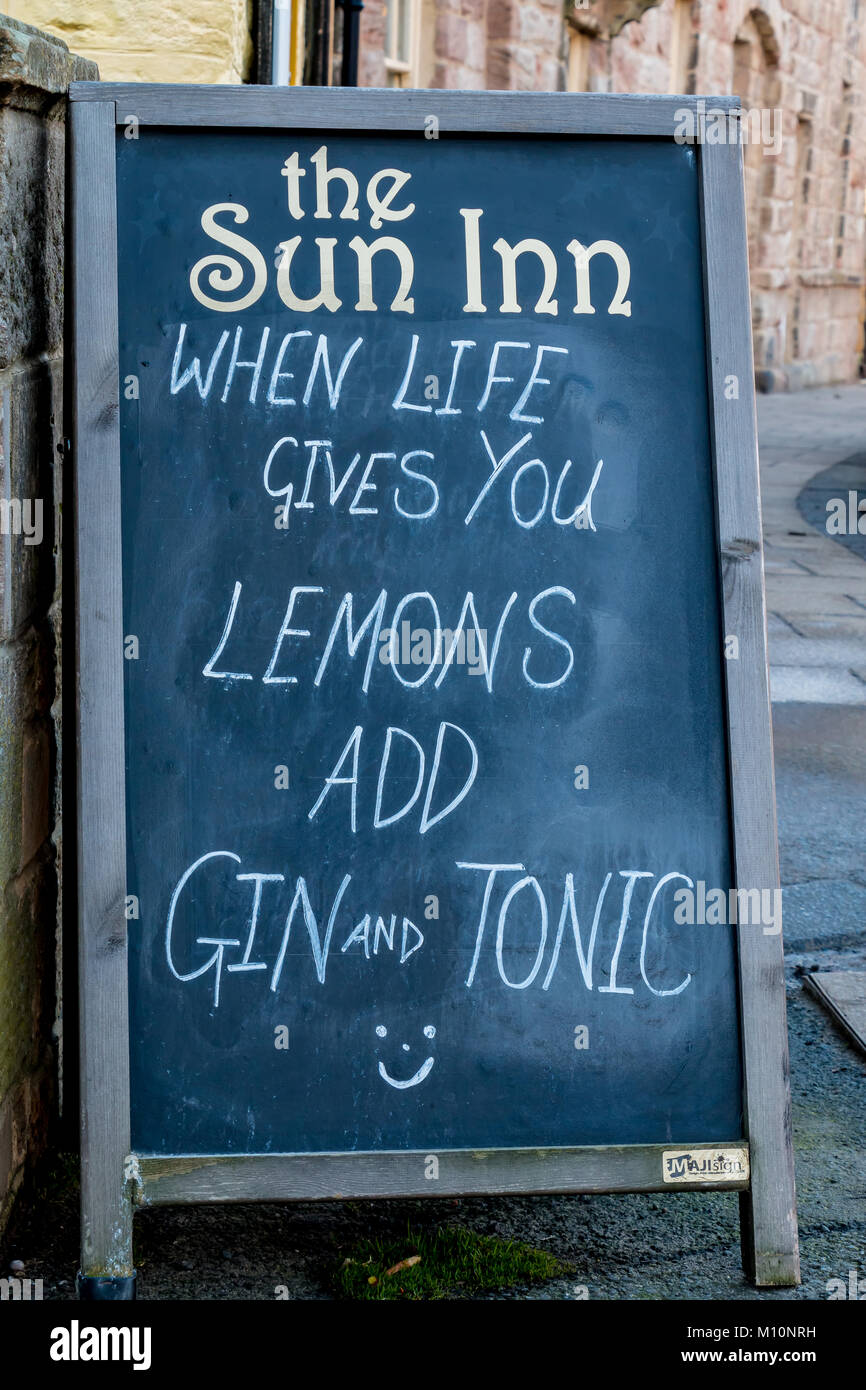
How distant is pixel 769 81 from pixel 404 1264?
17685 millimetres

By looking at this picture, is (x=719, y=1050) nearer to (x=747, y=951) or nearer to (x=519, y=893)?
(x=747, y=951)

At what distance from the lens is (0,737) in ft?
7.55

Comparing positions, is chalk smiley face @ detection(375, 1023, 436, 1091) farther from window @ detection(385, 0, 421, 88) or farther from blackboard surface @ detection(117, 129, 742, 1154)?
window @ detection(385, 0, 421, 88)

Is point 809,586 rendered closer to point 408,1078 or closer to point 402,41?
point 402,41

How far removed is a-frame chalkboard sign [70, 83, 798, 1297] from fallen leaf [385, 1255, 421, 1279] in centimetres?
23

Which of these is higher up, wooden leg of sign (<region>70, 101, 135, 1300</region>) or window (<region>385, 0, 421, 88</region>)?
window (<region>385, 0, 421, 88</region>)

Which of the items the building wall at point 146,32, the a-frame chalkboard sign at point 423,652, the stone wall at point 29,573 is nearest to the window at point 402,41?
the building wall at point 146,32

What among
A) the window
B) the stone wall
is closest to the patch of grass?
the stone wall

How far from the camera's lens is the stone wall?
2.24 meters

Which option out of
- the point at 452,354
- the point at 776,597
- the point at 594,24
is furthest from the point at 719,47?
the point at 452,354

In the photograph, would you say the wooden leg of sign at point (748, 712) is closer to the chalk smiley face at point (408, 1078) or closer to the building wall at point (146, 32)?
the chalk smiley face at point (408, 1078)

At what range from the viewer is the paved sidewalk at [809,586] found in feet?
19.4

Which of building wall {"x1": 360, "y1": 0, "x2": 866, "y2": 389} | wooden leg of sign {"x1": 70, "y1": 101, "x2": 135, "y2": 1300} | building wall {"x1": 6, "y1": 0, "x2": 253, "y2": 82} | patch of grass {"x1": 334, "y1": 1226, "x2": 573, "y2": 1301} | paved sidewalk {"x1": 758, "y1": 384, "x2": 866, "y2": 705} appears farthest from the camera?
building wall {"x1": 360, "y1": 0, "x2": 866, "y2": 389}

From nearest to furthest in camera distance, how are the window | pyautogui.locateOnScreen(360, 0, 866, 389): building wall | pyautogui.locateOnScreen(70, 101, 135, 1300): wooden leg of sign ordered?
pyautogui.locateOnScreen(70, 101, 135, 1300): wooden leg of sign
the window
pyautogui.locateOnScreen(360, 0, 866, 389): building wall
